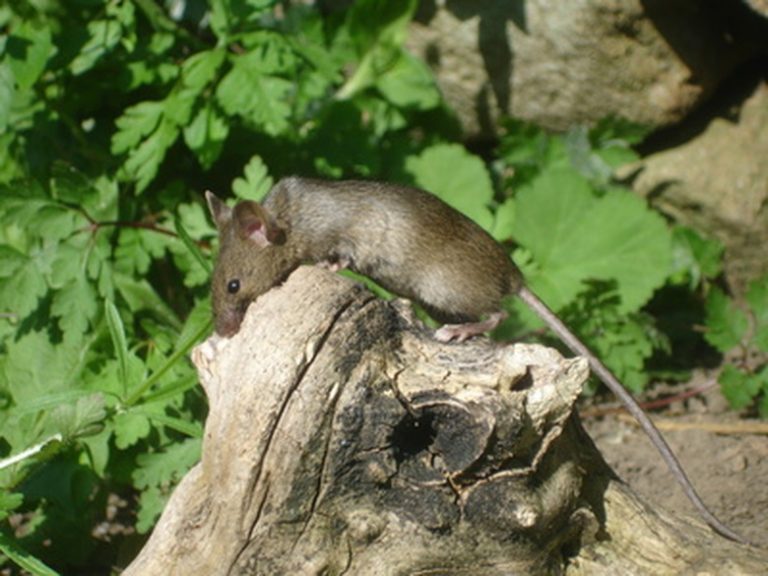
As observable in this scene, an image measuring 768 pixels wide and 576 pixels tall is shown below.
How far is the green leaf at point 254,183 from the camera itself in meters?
4.59

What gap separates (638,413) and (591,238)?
A: 1603mm

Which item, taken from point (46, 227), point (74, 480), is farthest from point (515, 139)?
point (74, 480)

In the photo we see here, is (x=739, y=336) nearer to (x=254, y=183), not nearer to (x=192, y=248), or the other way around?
(x=254, y=183)

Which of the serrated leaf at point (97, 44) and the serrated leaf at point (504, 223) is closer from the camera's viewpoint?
the serrated leaf at point (97, 44)

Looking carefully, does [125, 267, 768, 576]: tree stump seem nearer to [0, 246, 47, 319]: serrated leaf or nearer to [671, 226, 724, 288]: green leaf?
[0, 246, 47, 319]: serrated leaf

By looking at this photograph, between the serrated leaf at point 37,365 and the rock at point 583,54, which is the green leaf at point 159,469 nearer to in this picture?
the serrated leaf at point 37,365

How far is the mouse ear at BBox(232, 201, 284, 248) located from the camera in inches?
161

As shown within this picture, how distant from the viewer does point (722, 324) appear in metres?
4.97

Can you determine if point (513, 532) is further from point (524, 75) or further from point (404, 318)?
point (524, 75)

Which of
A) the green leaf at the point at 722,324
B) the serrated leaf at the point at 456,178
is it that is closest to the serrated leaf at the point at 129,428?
the serrated leaf at the point at 456,178

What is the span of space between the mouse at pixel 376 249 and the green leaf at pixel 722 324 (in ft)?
2.94

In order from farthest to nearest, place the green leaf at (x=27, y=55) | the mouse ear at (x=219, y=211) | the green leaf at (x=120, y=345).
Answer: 1. the green leaf at (x=27, y=55)
2. the mouse ear at (x=219, y=211)
3. the green leaf at (x=120, y=345)

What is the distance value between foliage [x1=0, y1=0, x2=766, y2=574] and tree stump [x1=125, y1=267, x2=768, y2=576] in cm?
76

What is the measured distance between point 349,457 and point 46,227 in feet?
6.47
